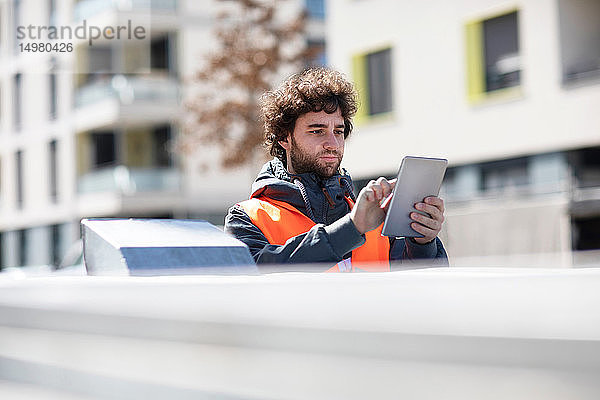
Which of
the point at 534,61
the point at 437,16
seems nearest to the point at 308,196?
the point at 534,61

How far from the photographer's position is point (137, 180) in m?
31.1

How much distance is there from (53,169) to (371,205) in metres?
33.3

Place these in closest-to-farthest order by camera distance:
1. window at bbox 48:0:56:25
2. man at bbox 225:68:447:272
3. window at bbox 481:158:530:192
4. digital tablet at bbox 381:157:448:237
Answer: digital tablet at bbox 381:157:448:237 < man at bbox 225:68:447:272 < window at bbox 481:158:530:192 < window at bbox 48:0:56:25

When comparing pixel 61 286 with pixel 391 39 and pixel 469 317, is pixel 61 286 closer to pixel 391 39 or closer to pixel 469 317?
pixel 469 317

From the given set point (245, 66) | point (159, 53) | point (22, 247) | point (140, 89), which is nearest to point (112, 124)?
point (140, 89)

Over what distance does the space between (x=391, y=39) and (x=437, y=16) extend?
1.28 m

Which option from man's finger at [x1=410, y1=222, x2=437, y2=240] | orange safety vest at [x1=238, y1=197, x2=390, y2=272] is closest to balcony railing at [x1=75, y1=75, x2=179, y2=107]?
orange safety vest at [x1=238, y1=197, x2=390, y2=272]

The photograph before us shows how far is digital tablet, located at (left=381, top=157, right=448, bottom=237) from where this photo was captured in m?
2.70

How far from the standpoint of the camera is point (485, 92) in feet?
59.4

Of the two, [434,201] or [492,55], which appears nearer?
[434,201]

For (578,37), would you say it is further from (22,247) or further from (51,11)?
(22,247)

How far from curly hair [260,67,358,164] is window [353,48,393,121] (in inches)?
651

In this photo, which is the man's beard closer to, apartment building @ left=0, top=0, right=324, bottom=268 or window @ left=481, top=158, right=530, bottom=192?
window @ left=481, top=158, right=530, bottom=192

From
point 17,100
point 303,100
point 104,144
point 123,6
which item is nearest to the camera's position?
point 303,100
